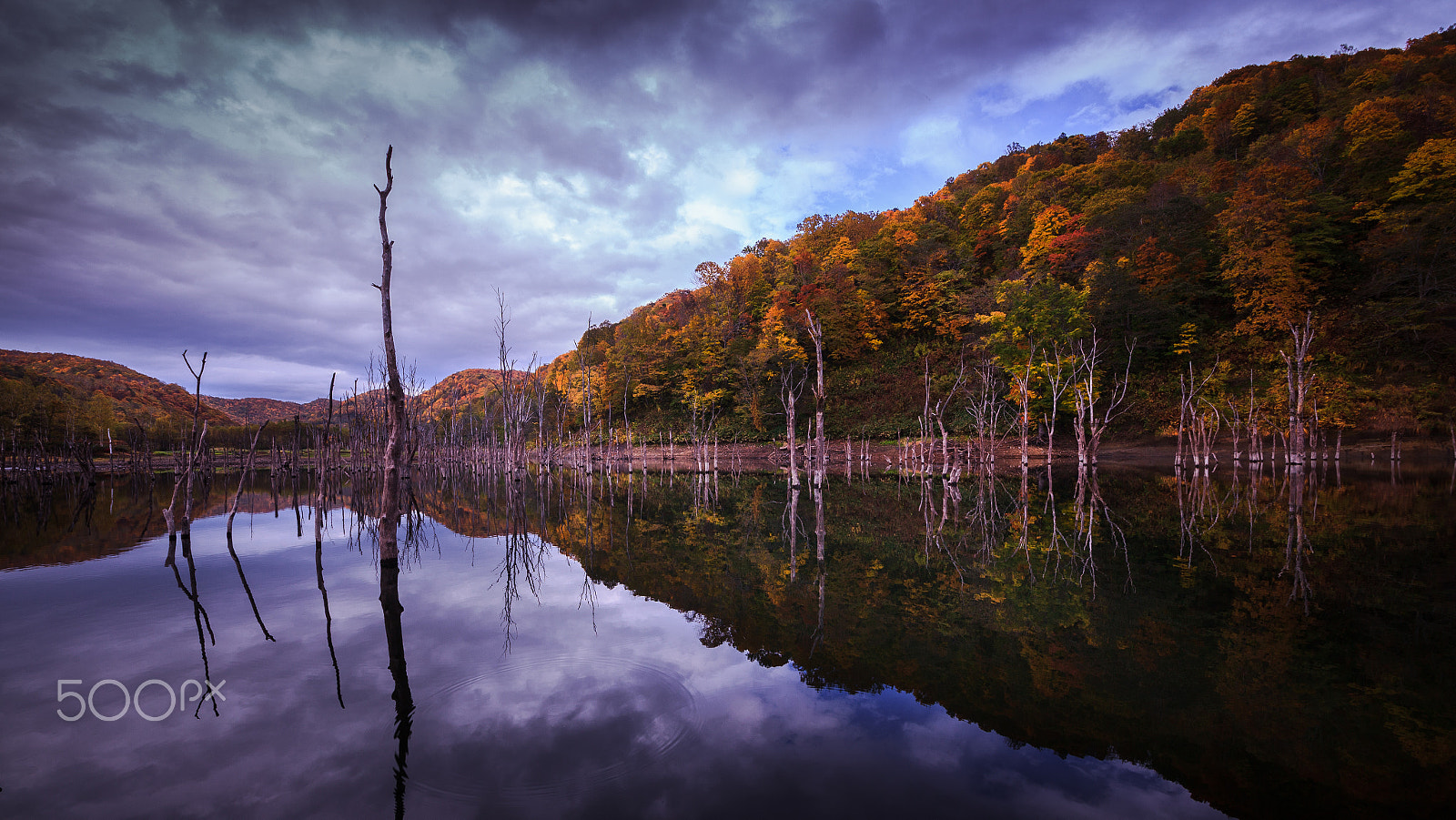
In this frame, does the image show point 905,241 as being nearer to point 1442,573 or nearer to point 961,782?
point 1442,573

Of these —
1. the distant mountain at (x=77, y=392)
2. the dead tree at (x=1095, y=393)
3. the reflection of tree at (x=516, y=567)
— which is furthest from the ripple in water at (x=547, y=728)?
the distant mountain at (x=77, y=392)

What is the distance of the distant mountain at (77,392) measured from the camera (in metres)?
54.4

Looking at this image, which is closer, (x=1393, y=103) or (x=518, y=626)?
(x=518, y=626)

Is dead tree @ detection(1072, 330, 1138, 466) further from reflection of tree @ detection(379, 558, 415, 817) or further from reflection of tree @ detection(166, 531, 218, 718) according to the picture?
reflection of tree @ detection(166, 531, 218, 718)

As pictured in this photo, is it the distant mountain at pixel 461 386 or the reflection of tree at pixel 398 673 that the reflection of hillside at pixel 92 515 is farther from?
the distant mountain at pixel 461 386

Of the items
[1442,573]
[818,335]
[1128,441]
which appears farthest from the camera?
[1128,441]

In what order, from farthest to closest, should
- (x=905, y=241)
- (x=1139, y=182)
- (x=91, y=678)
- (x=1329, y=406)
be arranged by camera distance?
(x=905, y=241) → (x=1139, y=182) → (x=1329, y=406) → (x=91, y=678)

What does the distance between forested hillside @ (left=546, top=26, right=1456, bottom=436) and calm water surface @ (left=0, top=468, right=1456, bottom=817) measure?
28.3 m

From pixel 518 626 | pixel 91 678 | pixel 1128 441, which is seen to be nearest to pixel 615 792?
pixel 518 626

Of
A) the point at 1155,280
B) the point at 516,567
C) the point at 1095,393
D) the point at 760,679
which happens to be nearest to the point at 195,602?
the point at 516,567

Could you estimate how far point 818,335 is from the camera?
22297 millimetres

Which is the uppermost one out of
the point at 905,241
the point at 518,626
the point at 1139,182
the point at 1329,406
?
the point at 1139,182

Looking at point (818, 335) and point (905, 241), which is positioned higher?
point (905, 241)

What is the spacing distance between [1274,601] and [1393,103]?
63.8 meters
